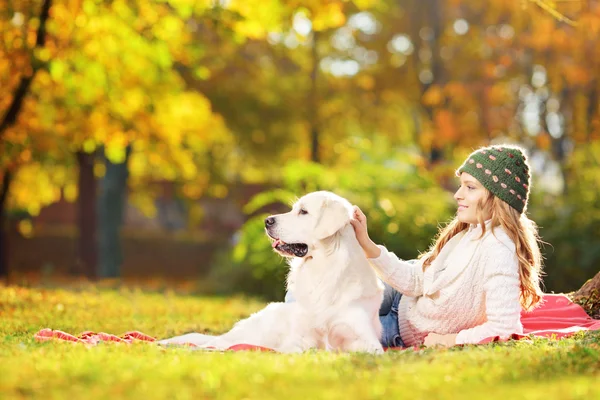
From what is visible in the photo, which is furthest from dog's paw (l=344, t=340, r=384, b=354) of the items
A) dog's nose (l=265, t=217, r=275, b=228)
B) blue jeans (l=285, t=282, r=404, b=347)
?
dog's nose (l=265, t=217, r=275, b=228)

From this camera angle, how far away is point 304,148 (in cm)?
2203

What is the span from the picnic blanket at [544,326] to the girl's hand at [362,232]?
959mm

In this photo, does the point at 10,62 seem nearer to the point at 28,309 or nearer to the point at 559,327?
the point at 28,309

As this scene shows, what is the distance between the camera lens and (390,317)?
6.21 m

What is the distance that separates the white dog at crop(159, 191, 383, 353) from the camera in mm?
5320

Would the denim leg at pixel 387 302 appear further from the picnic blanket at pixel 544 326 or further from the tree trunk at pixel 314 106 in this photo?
the tree trunk at pixel 314 106

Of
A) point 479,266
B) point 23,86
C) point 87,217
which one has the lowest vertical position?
point 87,217

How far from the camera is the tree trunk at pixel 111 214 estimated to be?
17969mm

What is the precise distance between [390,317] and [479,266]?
1.03m

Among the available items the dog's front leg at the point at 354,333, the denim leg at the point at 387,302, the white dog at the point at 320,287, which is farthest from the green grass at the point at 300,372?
the denim leg at the point at 387,302

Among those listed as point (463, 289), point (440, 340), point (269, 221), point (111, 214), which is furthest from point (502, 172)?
point (111, 214)

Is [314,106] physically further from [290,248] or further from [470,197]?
[290,248]

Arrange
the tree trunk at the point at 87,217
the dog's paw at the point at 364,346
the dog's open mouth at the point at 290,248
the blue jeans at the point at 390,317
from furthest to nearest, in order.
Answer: the tree trunk at the point at 87,217
the blue jeans at the point at 390,317
the dog's open mouth at the point at 290,248
the dog's paw at the point at 364,346

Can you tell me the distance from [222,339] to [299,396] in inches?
91.9
